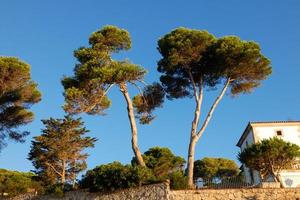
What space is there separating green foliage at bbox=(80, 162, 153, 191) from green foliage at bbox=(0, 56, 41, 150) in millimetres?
9675

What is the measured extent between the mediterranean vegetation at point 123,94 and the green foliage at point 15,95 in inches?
2.4

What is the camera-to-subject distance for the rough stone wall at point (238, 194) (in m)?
18.1

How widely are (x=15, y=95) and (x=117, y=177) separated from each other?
11.4 meters

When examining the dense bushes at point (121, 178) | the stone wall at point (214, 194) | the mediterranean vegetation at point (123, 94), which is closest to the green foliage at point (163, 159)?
the mediterranean vegetation at point (123, 94)

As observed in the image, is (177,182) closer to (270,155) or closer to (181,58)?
(270,155)

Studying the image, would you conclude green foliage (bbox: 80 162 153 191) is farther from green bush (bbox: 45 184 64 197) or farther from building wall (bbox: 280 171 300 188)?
building wall (bbox: 280 171 300 188)

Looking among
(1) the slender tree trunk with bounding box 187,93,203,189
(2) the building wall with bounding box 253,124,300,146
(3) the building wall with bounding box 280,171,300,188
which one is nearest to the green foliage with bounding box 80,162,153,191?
(1) the slender tree trunk with bounding box 187,93,203,189

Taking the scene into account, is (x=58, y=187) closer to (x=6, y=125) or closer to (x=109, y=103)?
(x=109, y=103)

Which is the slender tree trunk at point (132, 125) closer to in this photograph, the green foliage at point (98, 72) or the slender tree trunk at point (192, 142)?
the green foliage at point (98, 72)

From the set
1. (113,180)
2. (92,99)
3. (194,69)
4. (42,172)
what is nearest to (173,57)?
(194,69)

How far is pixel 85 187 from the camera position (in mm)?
20266

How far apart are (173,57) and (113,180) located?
26.9ft

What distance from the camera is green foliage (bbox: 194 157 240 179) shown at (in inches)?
1751

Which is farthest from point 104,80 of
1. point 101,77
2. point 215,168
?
point 215,168
